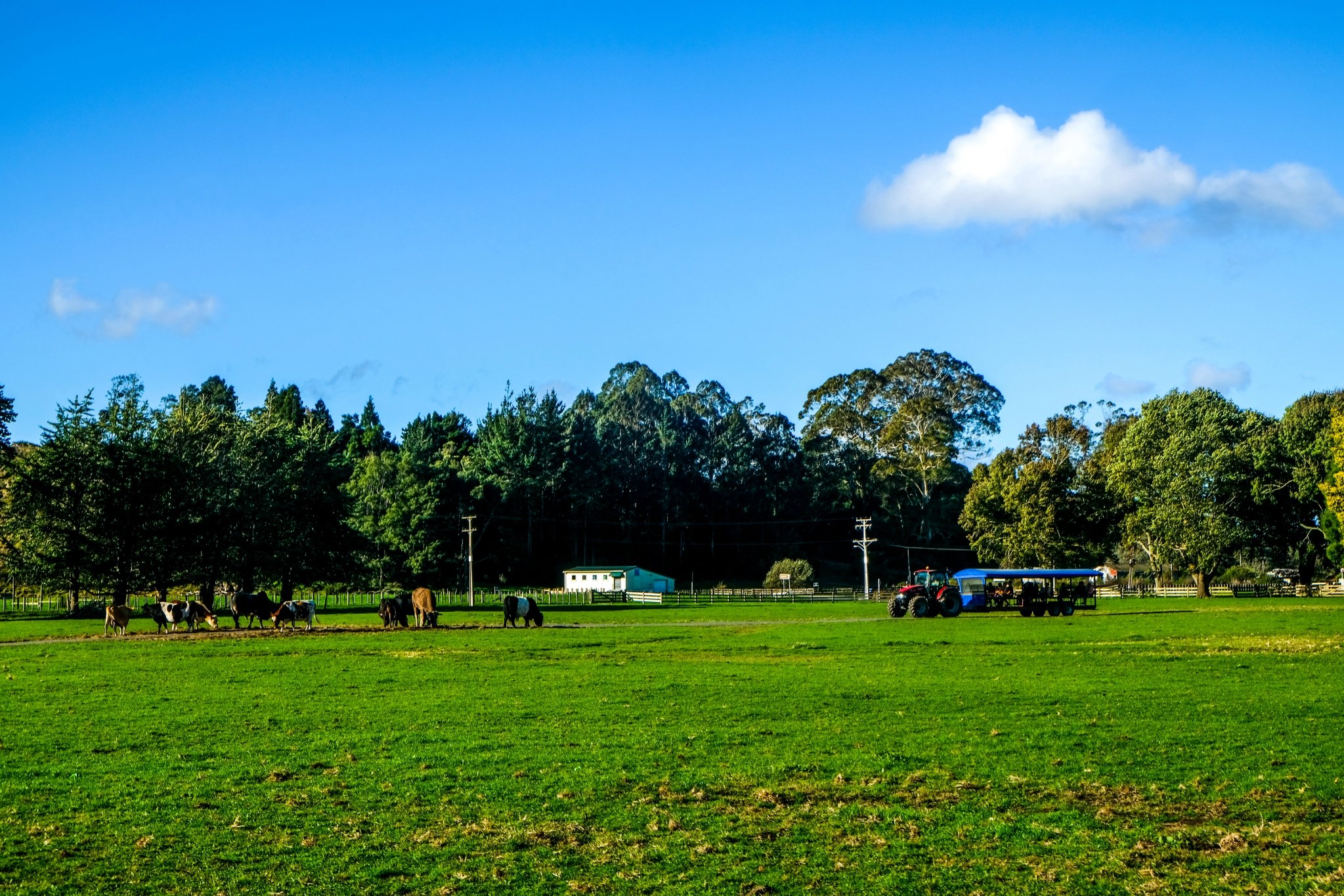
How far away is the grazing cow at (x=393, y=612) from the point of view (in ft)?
151

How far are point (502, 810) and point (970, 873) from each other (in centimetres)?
471

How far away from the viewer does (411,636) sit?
39750mm

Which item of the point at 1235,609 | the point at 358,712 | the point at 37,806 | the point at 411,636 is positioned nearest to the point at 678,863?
the point at 37,806

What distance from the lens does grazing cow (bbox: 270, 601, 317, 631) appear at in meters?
45.3

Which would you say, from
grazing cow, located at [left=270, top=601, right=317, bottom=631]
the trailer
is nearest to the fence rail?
the trailer

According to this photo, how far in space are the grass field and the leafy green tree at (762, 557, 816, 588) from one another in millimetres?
75622

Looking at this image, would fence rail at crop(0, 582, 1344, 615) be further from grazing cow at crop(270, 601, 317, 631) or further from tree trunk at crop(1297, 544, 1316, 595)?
grazing cow at crop(270, 601, 317, 631)

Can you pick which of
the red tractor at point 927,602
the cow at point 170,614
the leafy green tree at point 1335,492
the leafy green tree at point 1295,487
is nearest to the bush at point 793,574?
the leafy green tree at point 1295,487

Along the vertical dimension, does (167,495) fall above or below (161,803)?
above

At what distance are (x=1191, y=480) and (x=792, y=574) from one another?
3477cm

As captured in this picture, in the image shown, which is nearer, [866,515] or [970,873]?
[970,873]

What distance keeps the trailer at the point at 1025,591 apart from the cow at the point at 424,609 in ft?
83.8

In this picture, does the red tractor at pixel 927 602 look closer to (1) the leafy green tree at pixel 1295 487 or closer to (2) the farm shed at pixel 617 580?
(1) the leafy green tree at pixel 1295 487

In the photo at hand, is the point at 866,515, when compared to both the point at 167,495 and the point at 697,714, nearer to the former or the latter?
the point at 167,495
